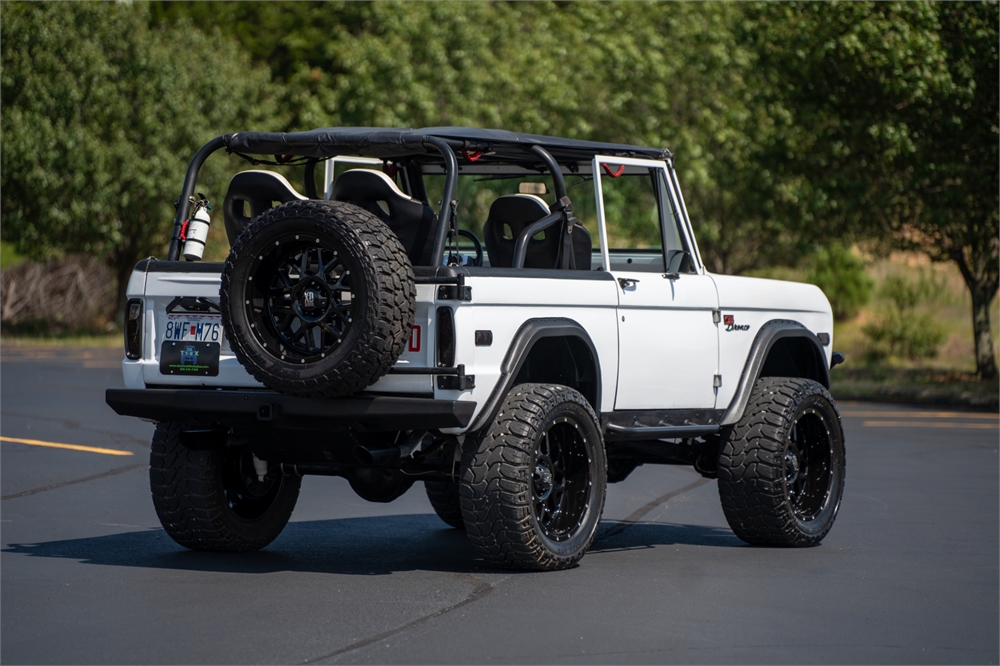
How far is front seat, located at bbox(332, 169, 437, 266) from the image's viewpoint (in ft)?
25.6

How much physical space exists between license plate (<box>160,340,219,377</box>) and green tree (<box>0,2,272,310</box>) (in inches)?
1139

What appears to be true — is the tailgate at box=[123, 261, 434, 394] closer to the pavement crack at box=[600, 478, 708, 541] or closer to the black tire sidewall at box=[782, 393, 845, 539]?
the pavement crack at box=[600, 478, 708, 541]

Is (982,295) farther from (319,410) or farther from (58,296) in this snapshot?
(58,296)

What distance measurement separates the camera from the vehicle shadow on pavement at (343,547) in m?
7.98

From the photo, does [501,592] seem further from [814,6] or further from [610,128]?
[610,128]

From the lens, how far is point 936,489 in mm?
12125

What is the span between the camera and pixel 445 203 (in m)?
7.50

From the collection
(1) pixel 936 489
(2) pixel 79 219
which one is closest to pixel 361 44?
(2) pixel 79 219

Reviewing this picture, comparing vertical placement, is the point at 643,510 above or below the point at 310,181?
below

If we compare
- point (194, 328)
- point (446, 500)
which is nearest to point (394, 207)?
point (194, 328)

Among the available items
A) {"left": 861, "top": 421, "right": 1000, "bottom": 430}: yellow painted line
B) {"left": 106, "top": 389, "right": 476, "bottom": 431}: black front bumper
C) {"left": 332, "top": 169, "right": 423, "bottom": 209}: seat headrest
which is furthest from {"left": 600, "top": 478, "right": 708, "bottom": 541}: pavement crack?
{"left": 861, "top": 421, "right": 1000, "bottom": 430}: yellow painted line

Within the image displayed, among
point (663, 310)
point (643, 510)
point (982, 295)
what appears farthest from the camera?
point (982, 295)

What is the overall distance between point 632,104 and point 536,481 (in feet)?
105

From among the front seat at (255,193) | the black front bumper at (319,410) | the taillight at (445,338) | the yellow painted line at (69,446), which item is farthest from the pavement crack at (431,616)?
the yellow painted line at (69,446)
